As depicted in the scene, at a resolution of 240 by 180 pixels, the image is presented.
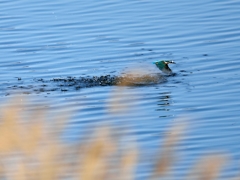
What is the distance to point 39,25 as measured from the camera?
15.1m

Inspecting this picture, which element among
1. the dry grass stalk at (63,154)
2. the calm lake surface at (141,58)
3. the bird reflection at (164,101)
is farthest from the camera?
the bird reflection at (164,101)

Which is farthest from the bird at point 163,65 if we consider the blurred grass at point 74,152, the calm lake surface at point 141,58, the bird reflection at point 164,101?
the blurred grass at point 74,152

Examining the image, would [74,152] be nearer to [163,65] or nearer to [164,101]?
[164,101]

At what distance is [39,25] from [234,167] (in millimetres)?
8092

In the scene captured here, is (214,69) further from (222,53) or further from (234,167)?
(234,167)

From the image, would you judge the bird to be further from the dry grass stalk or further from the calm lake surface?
the dry grass stalk

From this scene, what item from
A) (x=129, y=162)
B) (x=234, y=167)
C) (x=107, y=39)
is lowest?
(x=234, y=167)

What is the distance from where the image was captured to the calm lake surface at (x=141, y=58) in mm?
9422

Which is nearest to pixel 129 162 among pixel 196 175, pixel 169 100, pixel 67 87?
pixel 196 175

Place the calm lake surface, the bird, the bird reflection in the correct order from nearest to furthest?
the calm lake surface → the bird reflection → the bird

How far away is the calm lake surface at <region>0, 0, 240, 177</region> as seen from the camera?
942 centimetres

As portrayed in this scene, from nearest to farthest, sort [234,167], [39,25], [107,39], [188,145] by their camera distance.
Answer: [234,167] < [188,145] < [107,39] < [39,25]

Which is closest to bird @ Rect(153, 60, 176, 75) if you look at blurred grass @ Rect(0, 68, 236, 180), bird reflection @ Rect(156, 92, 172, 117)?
bird reflection @ Rect(156, 92, 172, 117)

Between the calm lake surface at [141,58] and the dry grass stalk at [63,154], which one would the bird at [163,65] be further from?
the dry grass stalk at [63,154]
